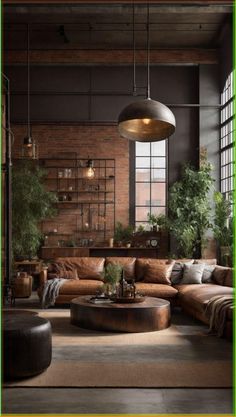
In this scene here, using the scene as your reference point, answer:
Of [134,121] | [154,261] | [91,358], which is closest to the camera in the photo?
[91,358]

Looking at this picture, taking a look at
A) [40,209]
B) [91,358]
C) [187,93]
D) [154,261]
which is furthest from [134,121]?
[187,93]

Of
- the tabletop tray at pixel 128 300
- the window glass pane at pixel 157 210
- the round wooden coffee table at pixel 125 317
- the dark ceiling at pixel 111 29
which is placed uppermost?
the dark ceiling at pixel 111 29

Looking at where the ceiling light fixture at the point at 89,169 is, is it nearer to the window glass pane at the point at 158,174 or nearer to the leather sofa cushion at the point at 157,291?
the window glass pane at the point at 158,174

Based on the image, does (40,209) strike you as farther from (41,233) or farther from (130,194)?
(130,194)

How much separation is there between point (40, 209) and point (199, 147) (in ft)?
13.1

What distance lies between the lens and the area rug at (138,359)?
4.53 metres

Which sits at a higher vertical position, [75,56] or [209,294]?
[75,56]

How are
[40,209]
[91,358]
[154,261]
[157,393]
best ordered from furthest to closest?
[40,209] → [154,261] → [91,358] → [157,393]

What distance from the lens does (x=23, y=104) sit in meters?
12.4

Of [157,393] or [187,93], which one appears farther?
[187,93]

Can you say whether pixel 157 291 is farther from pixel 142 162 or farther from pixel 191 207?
pixel 142 162

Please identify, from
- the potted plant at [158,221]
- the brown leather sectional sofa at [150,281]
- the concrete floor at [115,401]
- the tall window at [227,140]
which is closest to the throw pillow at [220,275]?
the brown leather sectional sofa at [150,281]

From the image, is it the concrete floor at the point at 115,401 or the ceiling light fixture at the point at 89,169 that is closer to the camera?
the concrete floor at the point at 115,401

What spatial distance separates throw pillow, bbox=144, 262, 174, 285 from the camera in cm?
906
